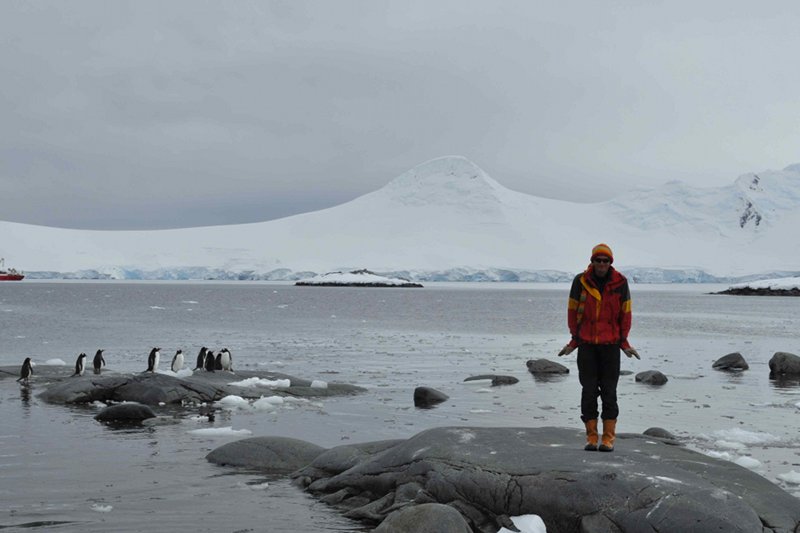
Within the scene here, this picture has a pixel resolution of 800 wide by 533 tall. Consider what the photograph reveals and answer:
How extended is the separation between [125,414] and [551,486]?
9289 millimetres

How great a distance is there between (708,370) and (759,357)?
6556 millimetres

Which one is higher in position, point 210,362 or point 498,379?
point 210,362

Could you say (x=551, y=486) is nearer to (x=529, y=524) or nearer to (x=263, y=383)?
(x=529, y=524)

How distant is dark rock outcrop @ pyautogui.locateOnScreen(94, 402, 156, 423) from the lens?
14.9m

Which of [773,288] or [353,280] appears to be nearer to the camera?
[773,288]

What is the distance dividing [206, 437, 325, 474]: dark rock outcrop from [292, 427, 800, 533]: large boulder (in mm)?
860

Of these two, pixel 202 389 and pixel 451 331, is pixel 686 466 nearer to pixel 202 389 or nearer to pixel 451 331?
pixel 202 389

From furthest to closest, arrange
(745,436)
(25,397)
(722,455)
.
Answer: (25,397)
(745,436)
(722,455)

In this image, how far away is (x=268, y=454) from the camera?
11.5m

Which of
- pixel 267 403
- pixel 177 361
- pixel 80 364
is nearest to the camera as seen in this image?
pixel 267 403

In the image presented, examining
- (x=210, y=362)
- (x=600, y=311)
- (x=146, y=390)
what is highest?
(x=600, y=311)

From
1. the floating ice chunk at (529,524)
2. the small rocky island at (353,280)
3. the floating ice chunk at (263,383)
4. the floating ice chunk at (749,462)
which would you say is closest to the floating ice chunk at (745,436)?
the floating ice chunk at (749,462)

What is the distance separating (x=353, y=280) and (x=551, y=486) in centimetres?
15490

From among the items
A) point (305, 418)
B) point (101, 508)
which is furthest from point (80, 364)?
point (101, 508)
